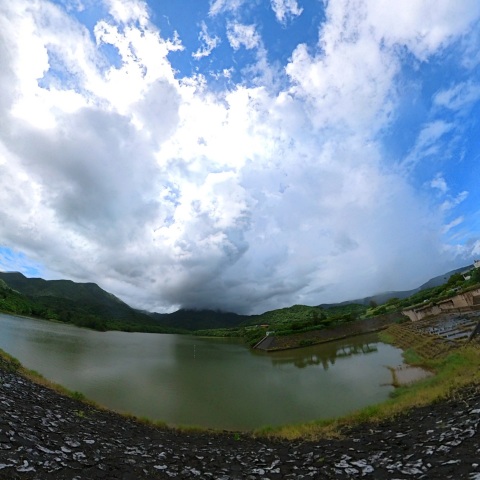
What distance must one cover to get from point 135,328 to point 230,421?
6916 inches

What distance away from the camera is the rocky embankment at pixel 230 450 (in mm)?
7145

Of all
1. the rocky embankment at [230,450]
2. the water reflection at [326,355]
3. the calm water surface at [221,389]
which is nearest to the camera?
the rocky embankment at [230,450]

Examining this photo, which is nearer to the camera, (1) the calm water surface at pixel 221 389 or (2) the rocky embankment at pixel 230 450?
(2) the rocky embankment at pixel 230 450

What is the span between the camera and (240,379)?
36.2 m

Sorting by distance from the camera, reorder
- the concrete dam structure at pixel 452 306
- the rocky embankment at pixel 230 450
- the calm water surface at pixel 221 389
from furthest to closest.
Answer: the concrete dam structure at pixel 452 306 < the calm water surface at pixel 221 389 < the rocky embankment at pixel 230 450

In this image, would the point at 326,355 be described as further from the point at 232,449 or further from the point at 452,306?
the point at 232,449

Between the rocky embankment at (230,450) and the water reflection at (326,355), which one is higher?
the rocky embankment at (230,450)

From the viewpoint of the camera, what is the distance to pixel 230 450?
12.5 meters

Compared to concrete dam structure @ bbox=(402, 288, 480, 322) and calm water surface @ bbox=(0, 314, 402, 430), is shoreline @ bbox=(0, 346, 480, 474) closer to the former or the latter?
calm water surface @ bbox=(0, 314, 402, 430)

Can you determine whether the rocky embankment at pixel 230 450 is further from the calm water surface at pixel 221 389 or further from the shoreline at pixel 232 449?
the calm water surface at pixel 221 389

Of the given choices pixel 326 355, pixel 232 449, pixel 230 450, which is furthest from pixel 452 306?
pixel 230 450

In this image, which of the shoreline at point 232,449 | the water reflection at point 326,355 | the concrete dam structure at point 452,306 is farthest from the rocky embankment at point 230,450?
the concrete dam structure at point 452,306

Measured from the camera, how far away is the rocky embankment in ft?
23.4

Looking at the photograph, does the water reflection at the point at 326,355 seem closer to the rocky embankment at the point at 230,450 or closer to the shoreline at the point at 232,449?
the shoreline at the point at 232,449
